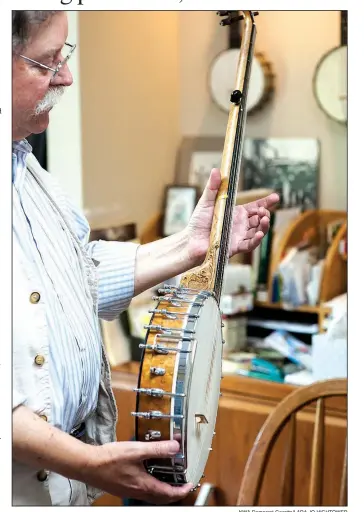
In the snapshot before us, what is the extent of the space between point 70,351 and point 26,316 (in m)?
0.08

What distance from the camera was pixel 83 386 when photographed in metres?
1.21

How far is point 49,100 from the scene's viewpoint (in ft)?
3.94

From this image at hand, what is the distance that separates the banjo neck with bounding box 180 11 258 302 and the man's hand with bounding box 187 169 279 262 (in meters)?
0.06

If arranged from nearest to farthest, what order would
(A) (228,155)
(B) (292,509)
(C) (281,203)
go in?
1. (A) (228,155)
2. (B) (292,509)
3. (C) (281,203)

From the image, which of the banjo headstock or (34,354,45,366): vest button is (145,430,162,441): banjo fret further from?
the banjo headstock

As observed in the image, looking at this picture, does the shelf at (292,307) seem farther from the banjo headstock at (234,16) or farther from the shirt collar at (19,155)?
the shirt collar at (19,155)

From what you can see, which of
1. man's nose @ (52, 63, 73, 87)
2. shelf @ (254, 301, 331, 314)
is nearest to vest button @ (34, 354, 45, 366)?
man's nose @ (52, 63, 73, 87)

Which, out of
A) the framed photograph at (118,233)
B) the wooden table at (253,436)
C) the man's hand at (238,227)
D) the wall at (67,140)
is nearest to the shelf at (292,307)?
the wooden table at (253,436)

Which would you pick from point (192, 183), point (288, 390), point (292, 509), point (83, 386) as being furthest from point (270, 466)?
point (83, 386)

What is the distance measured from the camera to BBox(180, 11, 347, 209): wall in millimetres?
2676

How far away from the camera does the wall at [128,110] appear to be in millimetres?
2219

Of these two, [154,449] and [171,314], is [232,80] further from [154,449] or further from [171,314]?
[154,449]

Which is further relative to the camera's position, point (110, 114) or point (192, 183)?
point (192, 183)

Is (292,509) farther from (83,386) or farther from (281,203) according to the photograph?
(281,203)
